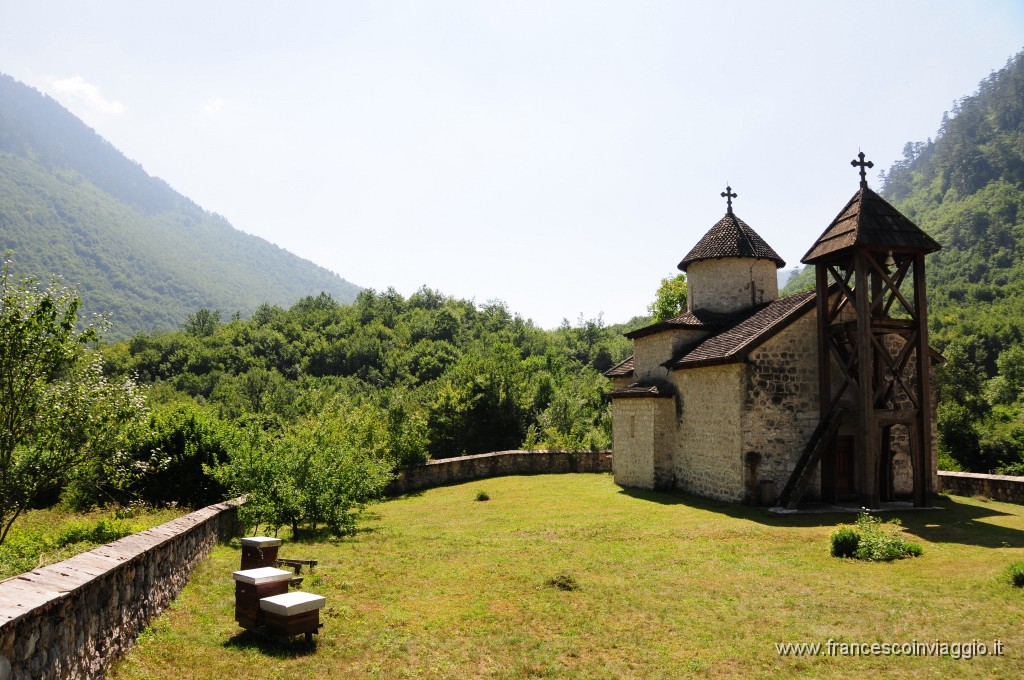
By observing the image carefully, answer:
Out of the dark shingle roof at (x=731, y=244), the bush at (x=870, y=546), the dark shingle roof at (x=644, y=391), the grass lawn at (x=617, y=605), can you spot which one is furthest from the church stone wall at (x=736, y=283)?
the bush at (x=870, y=546)

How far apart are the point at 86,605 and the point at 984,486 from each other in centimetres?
2097

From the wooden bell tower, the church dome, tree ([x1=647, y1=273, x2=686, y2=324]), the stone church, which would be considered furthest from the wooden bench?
tree ([x1=647, y1=273, x2=686, y2=324])

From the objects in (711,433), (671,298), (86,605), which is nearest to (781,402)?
(711,433)

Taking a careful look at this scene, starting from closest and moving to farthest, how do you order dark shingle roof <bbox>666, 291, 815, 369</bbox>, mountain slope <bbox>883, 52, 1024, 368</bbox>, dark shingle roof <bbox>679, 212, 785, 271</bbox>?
dark shingle roof <bbox>666, 291, 815, 369</bbox>
dark shingle roof <bbox>679, 212, 785, 271</bbox>
mountain slope <bbox>883, 52, 1024, 368</bbox>

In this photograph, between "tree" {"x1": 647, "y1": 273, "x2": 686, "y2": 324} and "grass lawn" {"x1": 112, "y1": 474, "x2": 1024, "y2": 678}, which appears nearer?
"grass lawn" {"x1": 112, "y1": 474, "x2": 1024, "y2": 678}

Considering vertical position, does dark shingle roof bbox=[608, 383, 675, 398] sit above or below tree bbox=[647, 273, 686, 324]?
below

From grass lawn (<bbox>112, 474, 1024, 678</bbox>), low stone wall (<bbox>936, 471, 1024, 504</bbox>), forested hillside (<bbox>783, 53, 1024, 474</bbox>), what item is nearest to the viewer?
grass lawn (<bbox>112, 474, 1024, 678</bbox>)

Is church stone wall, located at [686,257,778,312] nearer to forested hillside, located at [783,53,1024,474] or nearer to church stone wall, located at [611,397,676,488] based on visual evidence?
church stone wall, located at [611,397,676,488]

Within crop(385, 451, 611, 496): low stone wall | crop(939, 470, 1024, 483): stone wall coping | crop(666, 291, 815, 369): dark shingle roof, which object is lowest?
crop(385, 451, 611, 496): low stone wall

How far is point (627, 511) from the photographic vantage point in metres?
16.5

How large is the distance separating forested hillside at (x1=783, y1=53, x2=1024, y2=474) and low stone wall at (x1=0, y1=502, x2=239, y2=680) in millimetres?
23535

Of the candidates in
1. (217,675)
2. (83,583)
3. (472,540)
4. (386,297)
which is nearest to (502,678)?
(217,675)

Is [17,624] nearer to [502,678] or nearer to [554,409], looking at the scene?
[502,678]

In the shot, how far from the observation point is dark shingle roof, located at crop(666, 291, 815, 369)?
16609mm
